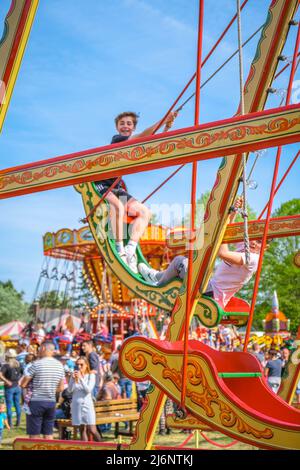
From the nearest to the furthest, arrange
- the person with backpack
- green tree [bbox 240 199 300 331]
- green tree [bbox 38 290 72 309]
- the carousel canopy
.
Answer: the person with backpack < green tree [bbox 38 290 72 309] < green tree [bbox 240 199 300 331] < the carousel canopy

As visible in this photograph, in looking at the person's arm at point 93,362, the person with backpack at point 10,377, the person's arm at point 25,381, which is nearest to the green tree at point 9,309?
the person with backpack at point 10,377

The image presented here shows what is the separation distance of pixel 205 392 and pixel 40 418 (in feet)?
15.9

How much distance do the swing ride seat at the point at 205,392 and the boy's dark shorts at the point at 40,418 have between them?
4454 millimetres

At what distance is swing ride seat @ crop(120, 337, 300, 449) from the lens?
9.13ft

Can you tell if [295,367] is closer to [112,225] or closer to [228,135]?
[112,225]

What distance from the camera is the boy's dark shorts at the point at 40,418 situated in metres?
7.27

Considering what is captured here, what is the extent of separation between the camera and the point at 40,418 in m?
7.31

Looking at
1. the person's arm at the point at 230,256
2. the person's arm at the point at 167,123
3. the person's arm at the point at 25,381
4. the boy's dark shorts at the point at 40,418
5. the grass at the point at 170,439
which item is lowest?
the grass at the point at 170,439

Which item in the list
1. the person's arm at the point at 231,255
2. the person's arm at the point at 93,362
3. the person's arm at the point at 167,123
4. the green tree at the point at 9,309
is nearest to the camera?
the person's arm at the point at 231,255

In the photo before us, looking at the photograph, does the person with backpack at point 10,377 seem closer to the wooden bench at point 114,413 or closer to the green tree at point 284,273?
the wooden bench at point 114,413

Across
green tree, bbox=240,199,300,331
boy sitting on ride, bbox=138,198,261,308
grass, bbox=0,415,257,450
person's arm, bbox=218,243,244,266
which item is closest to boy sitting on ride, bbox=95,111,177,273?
boy sitting on ride, bbox=138,198,261,308

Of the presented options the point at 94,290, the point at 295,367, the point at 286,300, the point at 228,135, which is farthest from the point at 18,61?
the point at 286,300

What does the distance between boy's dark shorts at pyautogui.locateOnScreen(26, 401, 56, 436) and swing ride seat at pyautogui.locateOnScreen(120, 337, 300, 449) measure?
14.6ft

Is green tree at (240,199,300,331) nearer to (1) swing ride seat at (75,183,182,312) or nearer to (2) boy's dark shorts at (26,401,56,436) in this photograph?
(2) boy's dark shorts at (26,401,56,436)
